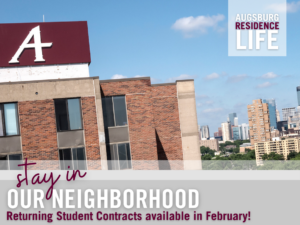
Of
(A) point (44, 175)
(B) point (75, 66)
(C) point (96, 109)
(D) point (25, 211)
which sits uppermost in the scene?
(B) point (75, 66)

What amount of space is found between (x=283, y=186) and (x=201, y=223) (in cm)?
824

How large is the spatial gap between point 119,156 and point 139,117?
2504mm

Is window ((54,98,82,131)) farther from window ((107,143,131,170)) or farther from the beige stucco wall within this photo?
the beige stucco wall

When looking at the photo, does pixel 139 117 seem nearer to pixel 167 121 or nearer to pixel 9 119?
pixel 167 121

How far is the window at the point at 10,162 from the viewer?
68.6 feet

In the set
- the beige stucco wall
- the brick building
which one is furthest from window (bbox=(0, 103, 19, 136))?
the beige stucco wall

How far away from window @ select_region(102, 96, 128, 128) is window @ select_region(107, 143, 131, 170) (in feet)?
4.14

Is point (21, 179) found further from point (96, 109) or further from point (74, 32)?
point (74, 32)

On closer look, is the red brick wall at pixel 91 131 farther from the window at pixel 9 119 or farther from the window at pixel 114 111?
the window at pixel 9 119

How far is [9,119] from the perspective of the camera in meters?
21.3

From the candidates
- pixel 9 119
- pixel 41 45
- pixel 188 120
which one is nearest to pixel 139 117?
pixel 188 120

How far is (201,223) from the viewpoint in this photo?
17.7m

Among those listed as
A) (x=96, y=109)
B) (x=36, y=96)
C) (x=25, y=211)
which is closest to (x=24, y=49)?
(x=36, y=96)

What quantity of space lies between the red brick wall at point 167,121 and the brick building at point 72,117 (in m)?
3.46
